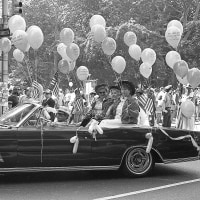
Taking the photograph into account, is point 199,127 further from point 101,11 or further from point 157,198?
point 101,11

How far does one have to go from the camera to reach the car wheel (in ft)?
24.8

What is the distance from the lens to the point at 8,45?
1225 centimetres

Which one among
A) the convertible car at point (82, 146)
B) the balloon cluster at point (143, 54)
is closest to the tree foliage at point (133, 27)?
the balloon cluster at point (143, 54)

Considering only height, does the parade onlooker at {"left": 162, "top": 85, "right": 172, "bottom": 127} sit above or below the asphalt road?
above

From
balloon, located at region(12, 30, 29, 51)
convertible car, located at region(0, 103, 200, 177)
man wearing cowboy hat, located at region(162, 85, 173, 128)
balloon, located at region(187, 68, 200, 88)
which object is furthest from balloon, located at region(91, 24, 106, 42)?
man wearing cowboy hat, located at region(162, 85, 173, 128)

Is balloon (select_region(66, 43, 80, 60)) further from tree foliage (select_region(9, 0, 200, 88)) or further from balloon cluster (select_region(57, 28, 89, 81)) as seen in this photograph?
tree foliage (select_region(9, 0, 200, 88))

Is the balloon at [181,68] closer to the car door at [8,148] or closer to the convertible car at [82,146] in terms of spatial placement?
the convertible car at [82,146]

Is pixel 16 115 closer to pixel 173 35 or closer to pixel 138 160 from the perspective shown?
pixel 138 160

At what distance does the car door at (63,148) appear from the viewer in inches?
276

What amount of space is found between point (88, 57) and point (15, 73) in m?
12.9

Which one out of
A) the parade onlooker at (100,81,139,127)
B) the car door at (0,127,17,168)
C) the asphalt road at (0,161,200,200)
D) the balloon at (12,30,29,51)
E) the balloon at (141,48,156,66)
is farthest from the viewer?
the balloon at (141,48,156,66)

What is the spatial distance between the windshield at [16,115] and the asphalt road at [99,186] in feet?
3.13

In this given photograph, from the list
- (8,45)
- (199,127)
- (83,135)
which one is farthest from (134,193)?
(199,127)

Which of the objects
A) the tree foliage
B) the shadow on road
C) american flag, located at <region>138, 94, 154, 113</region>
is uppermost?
the tree foliage
